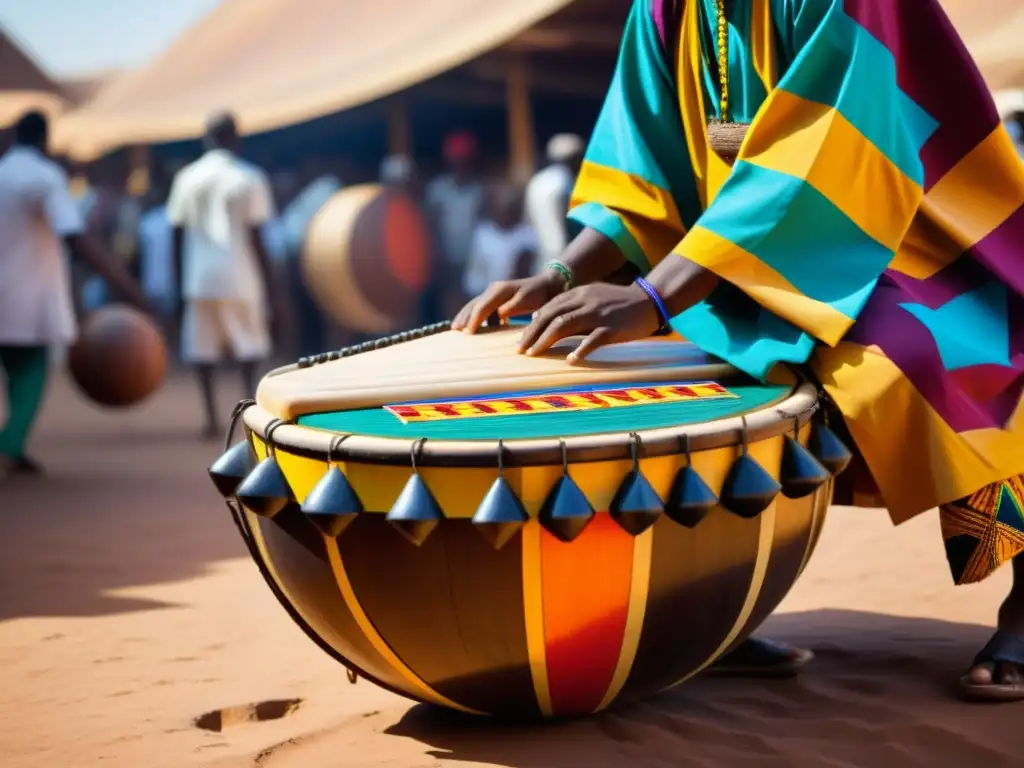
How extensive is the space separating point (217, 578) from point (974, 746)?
2.25 m

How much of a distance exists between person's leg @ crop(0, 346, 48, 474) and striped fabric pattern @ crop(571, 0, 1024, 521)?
4217 mm

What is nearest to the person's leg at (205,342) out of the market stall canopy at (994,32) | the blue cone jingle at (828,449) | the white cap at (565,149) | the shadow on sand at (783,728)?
the white cap at (565,149)

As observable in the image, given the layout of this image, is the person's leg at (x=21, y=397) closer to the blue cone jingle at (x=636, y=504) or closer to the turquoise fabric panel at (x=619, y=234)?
the turquoise fabric panel at (x=619, y=234)

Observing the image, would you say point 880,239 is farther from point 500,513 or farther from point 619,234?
point 500,513

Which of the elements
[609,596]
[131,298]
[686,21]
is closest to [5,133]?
[131,298]

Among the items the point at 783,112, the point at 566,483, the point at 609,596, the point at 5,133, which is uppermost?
the point at 5,133

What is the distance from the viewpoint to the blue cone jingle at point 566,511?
1.88 m

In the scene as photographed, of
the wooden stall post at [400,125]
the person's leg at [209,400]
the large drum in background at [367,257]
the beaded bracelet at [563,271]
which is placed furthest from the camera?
the wooden stall post at [400,125]

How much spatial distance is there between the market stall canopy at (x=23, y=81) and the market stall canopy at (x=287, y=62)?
3.75ft

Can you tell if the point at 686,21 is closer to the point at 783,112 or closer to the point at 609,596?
the point at 783,112

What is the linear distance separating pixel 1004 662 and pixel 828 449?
658mm

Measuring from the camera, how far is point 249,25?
1272cm

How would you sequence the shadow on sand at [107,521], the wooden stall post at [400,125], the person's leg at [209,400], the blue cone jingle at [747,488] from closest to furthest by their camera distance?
the blue cone jingle at [747,488]
the shadow on sand at [107,521]
the person's leg at [209,400]
the wooden stall post at [400,125]

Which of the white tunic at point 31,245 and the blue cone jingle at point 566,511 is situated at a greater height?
the white tunic at point 31,245
